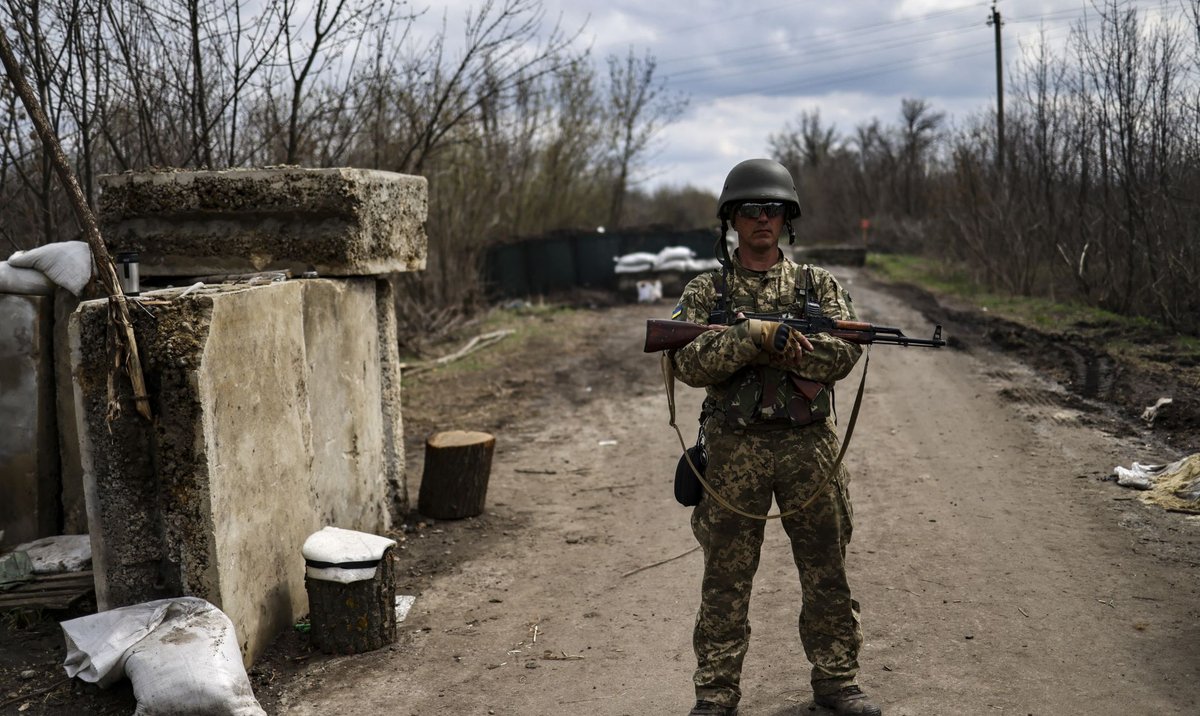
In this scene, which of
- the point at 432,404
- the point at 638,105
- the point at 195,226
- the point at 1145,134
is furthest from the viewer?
the point at 638,105

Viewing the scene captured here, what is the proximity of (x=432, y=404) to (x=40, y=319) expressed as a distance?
573 cm

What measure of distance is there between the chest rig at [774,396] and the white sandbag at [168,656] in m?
2.10

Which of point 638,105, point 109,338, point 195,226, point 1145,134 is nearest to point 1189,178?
point 1145,134

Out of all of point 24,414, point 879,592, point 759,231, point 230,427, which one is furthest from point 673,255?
point 759,231

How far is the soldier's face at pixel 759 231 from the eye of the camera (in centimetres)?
372

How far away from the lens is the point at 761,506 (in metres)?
3.70

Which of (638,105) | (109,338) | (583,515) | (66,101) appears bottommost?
(583,515)

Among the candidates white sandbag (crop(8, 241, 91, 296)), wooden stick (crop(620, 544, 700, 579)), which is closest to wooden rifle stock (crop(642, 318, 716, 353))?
wooden stick (crop(620, 544, 700, 579))

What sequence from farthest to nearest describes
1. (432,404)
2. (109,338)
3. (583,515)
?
1. (432,404)
2. (583,515)
3. (109,338)

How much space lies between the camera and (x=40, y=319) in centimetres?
527

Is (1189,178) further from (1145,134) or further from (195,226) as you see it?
(195,226)

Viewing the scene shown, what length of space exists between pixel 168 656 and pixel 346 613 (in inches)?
38.7

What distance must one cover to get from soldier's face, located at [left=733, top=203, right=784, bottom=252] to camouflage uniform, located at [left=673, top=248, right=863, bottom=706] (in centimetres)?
10

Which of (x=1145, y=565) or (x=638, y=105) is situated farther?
(x=638, y=105)
